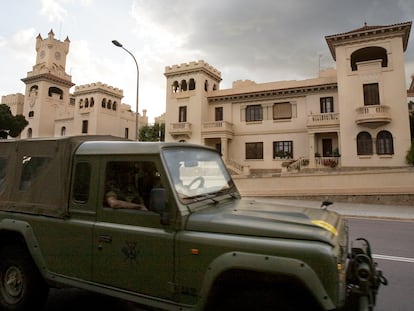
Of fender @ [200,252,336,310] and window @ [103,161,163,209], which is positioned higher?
window @ [103,161,163,209]

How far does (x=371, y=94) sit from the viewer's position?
1021 inches

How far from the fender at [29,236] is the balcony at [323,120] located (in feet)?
89.0

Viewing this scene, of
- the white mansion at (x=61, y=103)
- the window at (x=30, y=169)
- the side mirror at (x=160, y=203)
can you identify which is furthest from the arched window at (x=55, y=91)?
the side mirror at (x=160, y=203)

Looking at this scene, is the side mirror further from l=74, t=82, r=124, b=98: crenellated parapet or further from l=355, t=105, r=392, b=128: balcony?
l=74, t=82, r=124, b=98: crenellated parapet

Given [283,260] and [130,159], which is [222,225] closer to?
[283,260]

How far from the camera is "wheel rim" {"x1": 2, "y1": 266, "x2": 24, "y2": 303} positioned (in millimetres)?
3963

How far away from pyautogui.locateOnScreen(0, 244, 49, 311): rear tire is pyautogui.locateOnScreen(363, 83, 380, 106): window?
90.7 feet

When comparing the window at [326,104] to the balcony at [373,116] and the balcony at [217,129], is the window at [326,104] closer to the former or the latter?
the balcony at [373,116]

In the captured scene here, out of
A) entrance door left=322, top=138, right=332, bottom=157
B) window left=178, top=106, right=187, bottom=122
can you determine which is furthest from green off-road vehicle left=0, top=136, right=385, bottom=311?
window left=178, top=106, right=187, bottom=122


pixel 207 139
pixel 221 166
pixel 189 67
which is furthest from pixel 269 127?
pixel 221 166

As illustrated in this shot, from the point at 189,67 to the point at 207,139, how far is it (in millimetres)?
8389

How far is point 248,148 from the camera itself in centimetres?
3247

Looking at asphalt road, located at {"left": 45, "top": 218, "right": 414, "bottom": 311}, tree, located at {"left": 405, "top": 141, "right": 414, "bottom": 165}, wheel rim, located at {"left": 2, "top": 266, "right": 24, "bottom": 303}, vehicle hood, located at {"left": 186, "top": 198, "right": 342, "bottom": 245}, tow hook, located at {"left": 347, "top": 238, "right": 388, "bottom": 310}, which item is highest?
tree, located at {"left": 405, "top": 141, "right": 414, "bottom": 165}

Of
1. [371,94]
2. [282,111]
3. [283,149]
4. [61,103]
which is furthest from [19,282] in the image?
[61,103]
